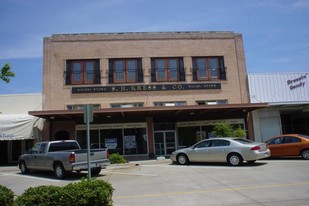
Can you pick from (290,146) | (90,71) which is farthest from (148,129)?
(290,146)

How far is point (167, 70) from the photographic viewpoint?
25719mm

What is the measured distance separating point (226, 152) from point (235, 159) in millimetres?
584

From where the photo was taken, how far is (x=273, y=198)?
8180mm

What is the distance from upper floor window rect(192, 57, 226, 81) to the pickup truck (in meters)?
13.4

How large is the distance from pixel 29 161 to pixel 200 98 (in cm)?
1402

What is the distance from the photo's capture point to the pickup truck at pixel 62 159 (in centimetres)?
1373

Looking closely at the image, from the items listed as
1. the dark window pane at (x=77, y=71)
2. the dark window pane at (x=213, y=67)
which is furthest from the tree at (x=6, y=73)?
the dark window pane at (x=213, y=67)

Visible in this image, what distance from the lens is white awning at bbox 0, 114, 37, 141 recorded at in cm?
2130

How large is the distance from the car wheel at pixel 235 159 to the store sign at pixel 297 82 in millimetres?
12025

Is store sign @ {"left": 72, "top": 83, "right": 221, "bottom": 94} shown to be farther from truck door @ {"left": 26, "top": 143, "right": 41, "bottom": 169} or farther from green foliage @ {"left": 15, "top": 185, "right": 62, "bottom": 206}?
green foliage @ {"left": 15, "top": 185, "right": 62, "bottom": 206}

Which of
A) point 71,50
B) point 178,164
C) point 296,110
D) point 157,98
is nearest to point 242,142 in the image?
point 178,164

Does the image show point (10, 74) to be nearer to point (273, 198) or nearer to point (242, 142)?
point (273, 198)

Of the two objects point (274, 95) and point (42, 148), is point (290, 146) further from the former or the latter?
point (42, 148)

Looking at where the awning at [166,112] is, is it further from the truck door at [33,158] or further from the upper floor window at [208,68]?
the truck door at [33,158]
